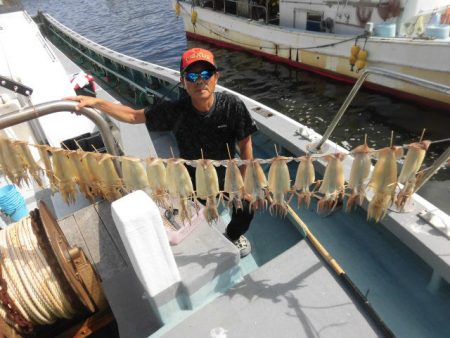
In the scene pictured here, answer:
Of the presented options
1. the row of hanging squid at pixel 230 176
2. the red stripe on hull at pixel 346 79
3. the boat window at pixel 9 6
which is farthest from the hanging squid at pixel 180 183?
the red stripe on hull at pixel 346 79

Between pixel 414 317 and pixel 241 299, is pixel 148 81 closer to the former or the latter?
pixel 241 299

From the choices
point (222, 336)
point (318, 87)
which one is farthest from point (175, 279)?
point (318, 87)

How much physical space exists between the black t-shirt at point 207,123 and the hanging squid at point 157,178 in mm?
589

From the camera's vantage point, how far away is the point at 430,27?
9945mm

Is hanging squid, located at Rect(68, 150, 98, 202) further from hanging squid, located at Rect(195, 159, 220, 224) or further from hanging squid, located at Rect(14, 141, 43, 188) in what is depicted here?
hanging squid, located at Rect(195, 159, 220, 224)

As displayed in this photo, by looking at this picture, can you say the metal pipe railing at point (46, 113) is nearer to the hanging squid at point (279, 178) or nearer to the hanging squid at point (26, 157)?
the hanging squid at point (26, 157)

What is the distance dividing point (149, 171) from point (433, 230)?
2571 mm

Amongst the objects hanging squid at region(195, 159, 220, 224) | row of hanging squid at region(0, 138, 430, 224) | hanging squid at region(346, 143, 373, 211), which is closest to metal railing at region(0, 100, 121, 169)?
row of hanging squid at region(0, 138, 430, 224)

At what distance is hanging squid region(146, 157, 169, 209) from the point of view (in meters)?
2.50

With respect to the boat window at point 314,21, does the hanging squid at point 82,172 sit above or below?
above

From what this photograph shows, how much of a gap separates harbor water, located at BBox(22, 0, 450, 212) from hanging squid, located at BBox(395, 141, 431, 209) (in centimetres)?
600

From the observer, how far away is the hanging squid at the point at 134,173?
8.35 feet

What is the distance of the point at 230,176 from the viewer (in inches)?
98.1

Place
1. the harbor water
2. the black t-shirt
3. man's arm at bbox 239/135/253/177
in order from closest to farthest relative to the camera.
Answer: the black t-shirt, man's arm at bbox 239/135/253/177, the harbor water
